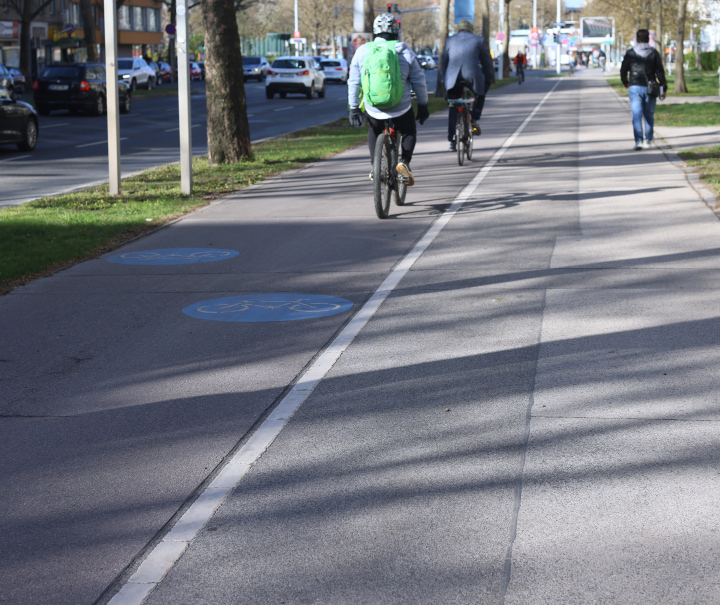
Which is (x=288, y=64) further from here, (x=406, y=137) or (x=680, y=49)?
(x=406, y=137)

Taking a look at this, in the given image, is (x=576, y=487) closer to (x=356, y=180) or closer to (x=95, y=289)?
(x=95, y=289)

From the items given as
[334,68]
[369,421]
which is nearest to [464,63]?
[369,421]

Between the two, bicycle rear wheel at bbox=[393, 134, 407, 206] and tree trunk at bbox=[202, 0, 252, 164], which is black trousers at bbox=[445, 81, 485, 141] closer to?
tree trunk at bbox=[202, 0, 252, 164]

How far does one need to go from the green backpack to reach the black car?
23782mm

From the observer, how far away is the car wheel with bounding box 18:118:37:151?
842 inches

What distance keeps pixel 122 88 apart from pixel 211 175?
19.9 metres

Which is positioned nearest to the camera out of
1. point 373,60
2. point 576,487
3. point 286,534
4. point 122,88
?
point 286,534

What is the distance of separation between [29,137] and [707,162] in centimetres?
1300

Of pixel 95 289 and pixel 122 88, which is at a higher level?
pixel 122 88

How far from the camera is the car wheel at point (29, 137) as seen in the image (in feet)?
70.1

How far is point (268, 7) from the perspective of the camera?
5600 inches

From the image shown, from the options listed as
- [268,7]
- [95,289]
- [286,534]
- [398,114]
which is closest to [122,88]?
[398,114]

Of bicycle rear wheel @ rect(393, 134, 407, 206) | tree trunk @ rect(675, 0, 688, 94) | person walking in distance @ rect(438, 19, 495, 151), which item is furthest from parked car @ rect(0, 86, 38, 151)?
tree trunk @ rect(675, 0, 688, 94)

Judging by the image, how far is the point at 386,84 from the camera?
10.8 meters
